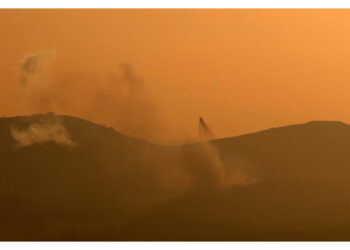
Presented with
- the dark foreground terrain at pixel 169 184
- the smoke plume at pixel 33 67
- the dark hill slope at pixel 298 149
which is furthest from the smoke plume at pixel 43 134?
the dark hill slope at pixel 298 149

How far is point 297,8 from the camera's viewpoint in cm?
271

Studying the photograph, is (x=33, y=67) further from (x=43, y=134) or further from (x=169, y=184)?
(x=169, y=184)

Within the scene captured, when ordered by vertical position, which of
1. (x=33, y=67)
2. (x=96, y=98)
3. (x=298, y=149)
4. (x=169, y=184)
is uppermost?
(x=33, y=67)

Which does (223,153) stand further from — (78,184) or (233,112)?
(78,184)

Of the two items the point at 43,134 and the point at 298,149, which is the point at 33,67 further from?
the point at 298,149

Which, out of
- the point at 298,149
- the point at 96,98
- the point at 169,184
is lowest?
the point at 169,184

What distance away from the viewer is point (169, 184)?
265 centimetres

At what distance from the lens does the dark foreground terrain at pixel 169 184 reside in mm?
2629

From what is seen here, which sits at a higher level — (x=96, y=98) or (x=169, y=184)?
(x=96, y=98)

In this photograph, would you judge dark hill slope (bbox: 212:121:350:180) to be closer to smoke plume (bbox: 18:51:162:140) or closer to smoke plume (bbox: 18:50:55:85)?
smoke plume (bbox: 18:51:162:140)

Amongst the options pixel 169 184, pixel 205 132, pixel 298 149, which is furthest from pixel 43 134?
pixel 298 149

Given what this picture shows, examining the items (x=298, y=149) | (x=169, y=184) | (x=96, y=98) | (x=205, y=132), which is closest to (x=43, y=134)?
(x=96, y=98)

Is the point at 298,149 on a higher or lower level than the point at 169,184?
higher

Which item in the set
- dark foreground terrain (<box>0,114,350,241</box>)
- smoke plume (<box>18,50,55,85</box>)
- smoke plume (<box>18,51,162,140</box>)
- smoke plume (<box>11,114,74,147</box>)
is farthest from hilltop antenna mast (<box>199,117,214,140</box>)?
smoke plume (<box>18,50,55,85</box>)
